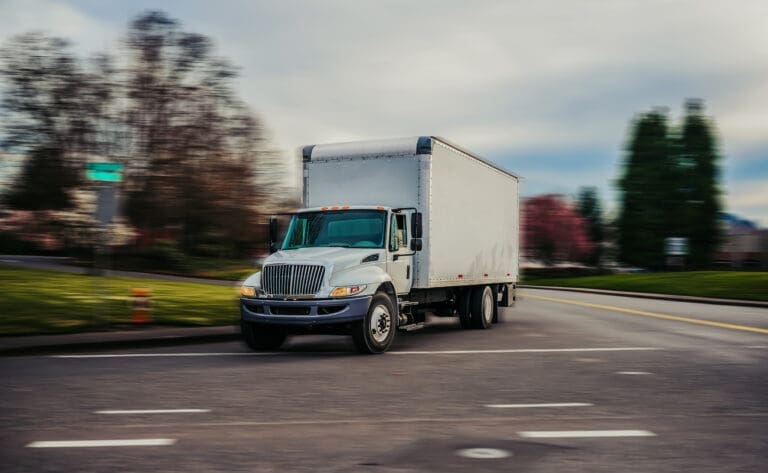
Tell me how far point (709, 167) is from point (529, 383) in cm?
5999

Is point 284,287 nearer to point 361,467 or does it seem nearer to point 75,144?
point 361,467

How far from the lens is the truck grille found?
11984mm

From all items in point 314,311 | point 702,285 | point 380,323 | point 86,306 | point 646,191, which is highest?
point 646,191

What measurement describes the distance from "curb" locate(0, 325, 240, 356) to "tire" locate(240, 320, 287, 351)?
173cm

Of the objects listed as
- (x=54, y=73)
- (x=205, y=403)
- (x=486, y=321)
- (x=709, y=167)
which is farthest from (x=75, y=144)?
(x=709, y=167)

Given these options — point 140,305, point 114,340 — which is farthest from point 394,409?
point 140,305

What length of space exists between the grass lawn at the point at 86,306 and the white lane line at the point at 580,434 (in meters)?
10.7

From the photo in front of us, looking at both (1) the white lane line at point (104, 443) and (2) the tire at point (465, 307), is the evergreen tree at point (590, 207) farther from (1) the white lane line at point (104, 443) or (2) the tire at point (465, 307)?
(1) the white lane line at point (104, 443)

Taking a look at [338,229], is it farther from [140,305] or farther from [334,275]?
[140,305]

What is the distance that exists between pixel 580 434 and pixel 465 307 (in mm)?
10818

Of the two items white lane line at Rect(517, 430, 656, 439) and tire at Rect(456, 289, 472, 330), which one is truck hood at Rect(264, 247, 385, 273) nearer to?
tire at Rect(456, 289, 472, 330)

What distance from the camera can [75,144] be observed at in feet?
94.8

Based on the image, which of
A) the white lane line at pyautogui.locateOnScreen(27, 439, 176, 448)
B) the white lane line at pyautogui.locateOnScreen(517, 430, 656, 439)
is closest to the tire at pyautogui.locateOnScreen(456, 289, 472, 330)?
the white lane line at pyautogui.locateOnScreen(517, 430, 656, 439)

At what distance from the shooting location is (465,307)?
17.2m
